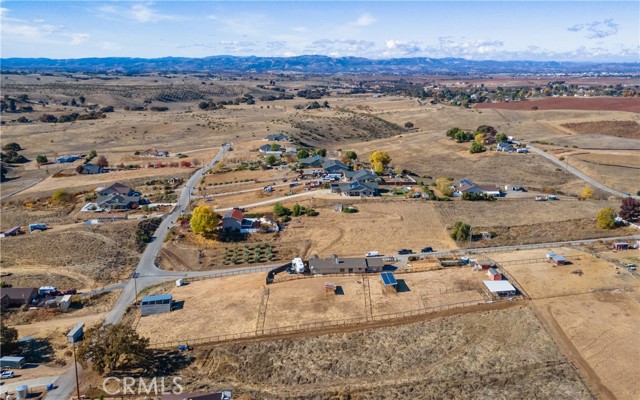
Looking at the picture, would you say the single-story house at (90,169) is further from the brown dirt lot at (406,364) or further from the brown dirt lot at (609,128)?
the brown dirt lot at (609,128)

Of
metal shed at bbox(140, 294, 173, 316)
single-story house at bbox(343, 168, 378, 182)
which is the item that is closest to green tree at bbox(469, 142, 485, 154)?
single-story house at bbox(343, 168, 378, 182)

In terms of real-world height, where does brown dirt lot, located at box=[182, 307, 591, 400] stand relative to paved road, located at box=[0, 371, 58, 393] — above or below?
above

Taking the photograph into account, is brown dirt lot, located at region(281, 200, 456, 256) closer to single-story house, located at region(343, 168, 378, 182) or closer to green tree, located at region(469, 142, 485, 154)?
single-story house, located at region(343, 168, 378, 182)

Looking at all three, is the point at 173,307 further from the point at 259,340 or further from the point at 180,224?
the point at 180,224

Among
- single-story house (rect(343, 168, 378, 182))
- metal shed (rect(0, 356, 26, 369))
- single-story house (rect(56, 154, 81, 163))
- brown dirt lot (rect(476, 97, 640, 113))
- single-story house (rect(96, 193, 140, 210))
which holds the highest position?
brown dirt lot (rect(476, 97, 640, 113))

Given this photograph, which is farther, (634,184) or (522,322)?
(634,184)

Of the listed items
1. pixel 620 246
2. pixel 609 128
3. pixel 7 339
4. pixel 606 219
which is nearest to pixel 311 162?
pixel 606 219

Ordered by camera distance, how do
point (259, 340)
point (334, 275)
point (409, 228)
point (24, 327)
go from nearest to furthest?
point (259, 340)
point (24, 327)
point (334, 275)
point (409, 228)

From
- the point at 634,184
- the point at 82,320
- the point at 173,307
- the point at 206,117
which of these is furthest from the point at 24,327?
the point at 206,117
